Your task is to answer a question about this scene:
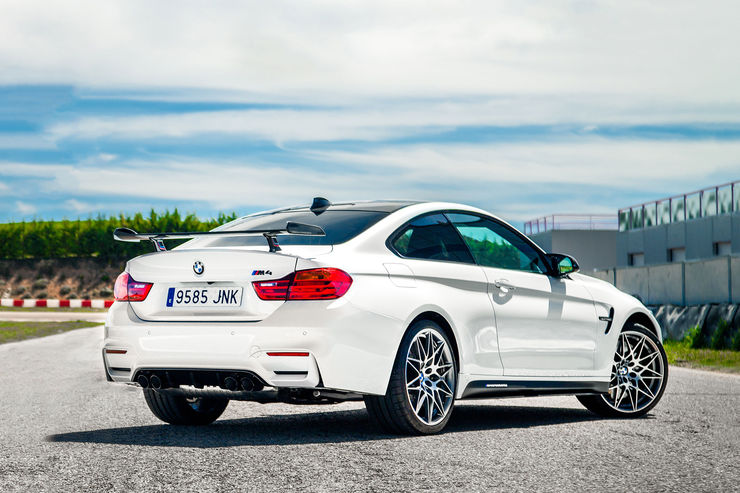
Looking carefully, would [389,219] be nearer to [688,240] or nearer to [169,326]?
[169,326]

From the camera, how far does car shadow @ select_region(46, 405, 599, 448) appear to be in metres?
6.44

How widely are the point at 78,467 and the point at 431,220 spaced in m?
3.08

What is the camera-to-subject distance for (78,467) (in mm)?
5371

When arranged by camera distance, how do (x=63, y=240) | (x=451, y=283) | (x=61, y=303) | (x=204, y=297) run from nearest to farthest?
(x=204, y=297) → (x=451, y=283) → (x=61, y=303) → (x=63, y=240)

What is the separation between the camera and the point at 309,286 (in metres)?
6.04

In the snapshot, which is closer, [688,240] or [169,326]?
[169,326]

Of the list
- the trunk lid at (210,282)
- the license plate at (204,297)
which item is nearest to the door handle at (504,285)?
the trunk lid at (210,282)

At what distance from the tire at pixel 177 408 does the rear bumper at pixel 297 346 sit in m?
1.01

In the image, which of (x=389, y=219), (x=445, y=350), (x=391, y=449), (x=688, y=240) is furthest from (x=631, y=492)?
(x=688, y=240)

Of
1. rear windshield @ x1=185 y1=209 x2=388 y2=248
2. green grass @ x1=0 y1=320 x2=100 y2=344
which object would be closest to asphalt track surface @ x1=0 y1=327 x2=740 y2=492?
rear windshield @ x1=185 y1=209 x2=388 y2=248

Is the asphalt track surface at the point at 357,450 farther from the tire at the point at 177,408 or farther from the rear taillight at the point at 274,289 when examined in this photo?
the rear taillight at the point at 274,289

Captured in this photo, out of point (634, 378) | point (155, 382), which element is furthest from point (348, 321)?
point (634, 378)

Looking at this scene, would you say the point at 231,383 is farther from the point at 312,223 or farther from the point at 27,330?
the point at 27,330

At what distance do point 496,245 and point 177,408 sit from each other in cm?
276
